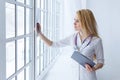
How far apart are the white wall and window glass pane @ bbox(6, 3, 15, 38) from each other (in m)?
2.19

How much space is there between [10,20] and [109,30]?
241cm

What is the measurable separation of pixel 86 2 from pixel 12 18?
216 centimetres

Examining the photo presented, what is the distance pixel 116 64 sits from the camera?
3695 mm

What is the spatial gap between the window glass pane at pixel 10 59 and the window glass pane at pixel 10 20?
7 centimetres

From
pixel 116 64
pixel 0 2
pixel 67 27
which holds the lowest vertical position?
pixel 116 64

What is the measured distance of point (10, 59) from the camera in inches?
62.7

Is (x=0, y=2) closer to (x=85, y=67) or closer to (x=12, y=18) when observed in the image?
(x=12, y=18)

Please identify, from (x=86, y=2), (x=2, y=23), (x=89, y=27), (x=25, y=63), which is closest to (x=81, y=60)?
(x=89, y=27)

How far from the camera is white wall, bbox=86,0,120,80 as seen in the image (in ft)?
11.9

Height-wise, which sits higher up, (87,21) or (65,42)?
(87,21)

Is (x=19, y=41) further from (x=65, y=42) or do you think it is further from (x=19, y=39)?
(x=65, y=42)

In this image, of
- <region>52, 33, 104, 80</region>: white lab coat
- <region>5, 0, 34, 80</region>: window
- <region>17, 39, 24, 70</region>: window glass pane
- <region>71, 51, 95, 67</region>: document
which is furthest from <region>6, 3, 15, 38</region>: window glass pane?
<region>52, 33, 104, 80</region>: white lab coat

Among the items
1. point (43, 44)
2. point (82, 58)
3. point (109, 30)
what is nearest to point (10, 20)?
point (82, 58)

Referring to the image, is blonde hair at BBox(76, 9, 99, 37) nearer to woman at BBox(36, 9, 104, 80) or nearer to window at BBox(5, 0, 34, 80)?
woman at BBox(36, 9, 104, 80)
